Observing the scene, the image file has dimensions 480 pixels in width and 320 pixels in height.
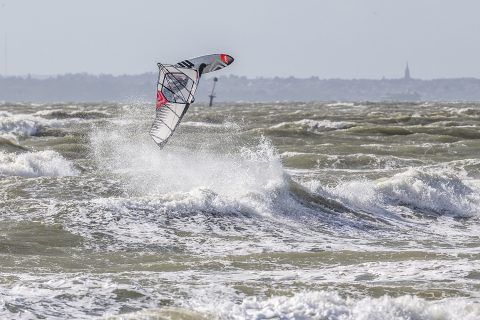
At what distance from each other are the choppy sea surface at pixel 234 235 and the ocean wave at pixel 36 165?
0.07m

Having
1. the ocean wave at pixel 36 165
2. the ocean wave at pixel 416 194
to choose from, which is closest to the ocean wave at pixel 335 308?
the ocean wave at pixel 416 194

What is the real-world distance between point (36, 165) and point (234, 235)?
1027 cm

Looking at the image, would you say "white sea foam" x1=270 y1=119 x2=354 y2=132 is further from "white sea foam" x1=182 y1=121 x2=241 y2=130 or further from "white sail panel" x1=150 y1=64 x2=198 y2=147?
"white sail panel" x1=150 y1=64 x2=198 y2=147

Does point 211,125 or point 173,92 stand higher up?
point 173,92

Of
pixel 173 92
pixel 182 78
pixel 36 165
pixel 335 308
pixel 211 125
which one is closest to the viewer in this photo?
pixel 335 308

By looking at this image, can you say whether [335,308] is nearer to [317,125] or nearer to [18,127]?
[18,127]

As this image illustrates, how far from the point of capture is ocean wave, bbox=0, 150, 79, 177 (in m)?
25.7

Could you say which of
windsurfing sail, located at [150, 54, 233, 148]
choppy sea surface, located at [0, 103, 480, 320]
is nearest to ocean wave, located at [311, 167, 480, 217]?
choppy sea surface, located at [0, 103, 480, 320]

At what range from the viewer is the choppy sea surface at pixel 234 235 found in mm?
11555

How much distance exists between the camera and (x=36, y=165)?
88.0 feet

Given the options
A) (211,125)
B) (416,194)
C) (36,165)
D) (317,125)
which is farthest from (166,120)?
(211,125)

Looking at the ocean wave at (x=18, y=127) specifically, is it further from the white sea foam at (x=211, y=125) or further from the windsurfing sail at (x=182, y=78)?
the windsurfing sail at (x=182, y=78)

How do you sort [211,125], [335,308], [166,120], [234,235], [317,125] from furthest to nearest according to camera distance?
1. [211,125]
2. [317,125]
3. [166,120]
4. [234,235]
5. [335,308]

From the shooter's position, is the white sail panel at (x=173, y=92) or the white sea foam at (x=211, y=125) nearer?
the white sail panel at (x=173, y=92)
